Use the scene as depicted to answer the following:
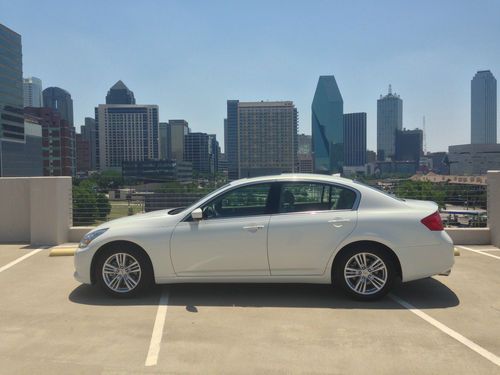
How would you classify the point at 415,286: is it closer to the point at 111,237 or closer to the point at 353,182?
the point at 353,182

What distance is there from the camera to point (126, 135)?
566 feet

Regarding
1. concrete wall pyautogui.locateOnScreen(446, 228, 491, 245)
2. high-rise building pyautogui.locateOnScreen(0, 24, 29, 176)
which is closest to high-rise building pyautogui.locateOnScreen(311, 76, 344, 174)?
concrete wall pyautogui.locateOnScreen(446, 228, 491, 245)

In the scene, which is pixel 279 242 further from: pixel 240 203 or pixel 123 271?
pixel 123 271

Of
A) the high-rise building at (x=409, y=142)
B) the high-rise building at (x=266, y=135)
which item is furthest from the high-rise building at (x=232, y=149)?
the high-rise building at (x=409, y=142)

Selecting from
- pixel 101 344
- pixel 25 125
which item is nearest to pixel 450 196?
pixel 101 344

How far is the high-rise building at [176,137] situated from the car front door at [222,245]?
6006 inches

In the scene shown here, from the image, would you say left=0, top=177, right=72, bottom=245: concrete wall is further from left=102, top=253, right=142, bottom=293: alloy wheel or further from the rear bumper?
the rear bumper

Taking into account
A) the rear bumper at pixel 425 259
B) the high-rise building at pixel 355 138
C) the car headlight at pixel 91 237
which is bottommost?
the rear bumper at pixel 425 259

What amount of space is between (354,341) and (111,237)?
3.10m

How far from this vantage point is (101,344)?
4.20 m

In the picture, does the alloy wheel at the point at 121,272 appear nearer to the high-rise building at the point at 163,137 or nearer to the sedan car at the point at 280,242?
the sedan car at the point at 280,242

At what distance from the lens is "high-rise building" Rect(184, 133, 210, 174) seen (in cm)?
14175

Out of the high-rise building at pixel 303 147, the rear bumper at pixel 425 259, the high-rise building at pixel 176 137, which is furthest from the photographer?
the high-rise building at pixel 176 137

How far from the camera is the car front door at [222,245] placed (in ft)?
17.8
